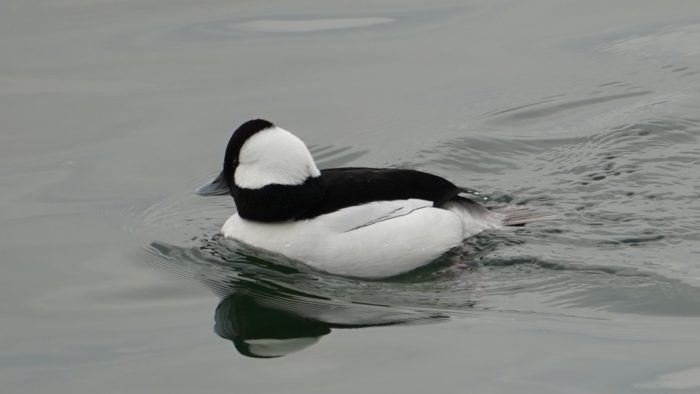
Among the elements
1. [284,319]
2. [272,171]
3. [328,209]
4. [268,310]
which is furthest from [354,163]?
[284,319]

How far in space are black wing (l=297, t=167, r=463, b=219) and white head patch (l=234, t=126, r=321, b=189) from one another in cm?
26

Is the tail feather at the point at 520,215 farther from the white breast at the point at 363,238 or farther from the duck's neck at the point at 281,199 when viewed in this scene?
the duck's neck at the point at 281,199

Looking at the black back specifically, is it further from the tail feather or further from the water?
the tail feather

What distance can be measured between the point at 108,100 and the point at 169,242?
364 cm

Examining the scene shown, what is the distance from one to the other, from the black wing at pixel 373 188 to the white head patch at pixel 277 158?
0.26 m

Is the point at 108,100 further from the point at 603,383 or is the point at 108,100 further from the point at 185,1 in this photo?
the point at 603,383

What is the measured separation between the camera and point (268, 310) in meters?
9.81

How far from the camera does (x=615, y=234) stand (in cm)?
1087

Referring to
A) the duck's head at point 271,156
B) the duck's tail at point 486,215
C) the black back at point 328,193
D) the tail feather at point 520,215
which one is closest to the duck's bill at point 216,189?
the black back at point 328,193

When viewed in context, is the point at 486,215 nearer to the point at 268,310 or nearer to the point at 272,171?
the point at 272,171

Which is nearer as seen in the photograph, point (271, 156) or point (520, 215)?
point (271, 156)

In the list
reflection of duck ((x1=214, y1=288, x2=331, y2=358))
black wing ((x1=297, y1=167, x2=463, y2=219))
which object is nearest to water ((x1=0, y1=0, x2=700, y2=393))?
reflection of duck ((x1=214, y1=288, x2=331, y2=358))

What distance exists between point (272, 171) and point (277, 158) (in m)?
0.11

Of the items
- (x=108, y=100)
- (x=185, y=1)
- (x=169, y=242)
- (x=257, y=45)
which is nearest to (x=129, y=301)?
(x=169, y=242)
